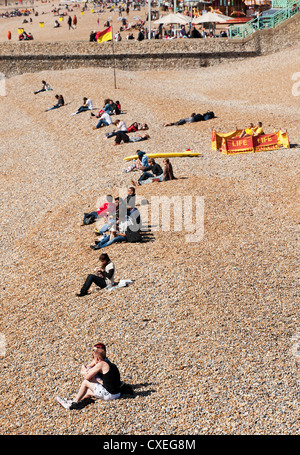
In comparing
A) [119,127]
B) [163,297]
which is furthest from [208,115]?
[163,297]

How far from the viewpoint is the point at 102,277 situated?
1111 cm

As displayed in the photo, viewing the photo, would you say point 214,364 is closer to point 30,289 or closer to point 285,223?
point 30,289

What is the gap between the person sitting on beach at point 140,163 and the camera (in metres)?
18.0

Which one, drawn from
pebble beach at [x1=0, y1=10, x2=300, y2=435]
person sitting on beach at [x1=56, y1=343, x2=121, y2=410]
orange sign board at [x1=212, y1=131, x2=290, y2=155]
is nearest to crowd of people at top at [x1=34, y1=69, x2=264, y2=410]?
person sitting on beach at [x1=56, y1=343, x2=121, y2=410]

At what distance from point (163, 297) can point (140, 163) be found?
27.7 feet

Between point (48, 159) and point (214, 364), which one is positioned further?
point (48, 159)

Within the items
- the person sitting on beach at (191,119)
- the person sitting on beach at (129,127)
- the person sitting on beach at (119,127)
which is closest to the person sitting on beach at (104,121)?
the person sitting on beach at (129,127)

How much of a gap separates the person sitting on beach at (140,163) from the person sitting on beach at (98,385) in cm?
1061

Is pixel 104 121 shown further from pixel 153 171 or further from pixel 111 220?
pixel 111 220

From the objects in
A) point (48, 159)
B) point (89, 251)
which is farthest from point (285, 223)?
point (48, 159)

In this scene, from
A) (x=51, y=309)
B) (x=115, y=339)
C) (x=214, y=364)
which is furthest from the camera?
(x=51, y=309)

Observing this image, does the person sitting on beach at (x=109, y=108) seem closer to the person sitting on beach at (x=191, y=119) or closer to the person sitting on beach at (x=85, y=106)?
the person sitting on beach at (x=85, y=106)
